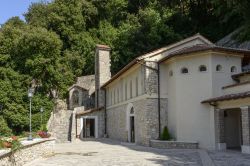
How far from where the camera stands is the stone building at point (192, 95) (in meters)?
21.9

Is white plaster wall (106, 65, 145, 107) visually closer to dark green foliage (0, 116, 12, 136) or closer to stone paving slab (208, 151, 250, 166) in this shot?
stone paving slab (208, 151, 250, 166)

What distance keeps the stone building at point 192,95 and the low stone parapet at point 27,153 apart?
7.33 m

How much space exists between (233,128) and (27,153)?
12.4m

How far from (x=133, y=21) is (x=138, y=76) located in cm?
2143

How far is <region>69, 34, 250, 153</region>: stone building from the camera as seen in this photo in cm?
2189

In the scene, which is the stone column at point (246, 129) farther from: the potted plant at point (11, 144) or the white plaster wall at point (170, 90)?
the potted plant at point (11, 144)

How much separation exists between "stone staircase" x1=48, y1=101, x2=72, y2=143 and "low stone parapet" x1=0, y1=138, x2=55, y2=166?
17.2m

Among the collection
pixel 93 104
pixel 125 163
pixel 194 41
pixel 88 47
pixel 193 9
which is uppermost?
pixel 193 9

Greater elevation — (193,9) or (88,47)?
(193,9)

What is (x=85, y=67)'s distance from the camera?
4919 cm

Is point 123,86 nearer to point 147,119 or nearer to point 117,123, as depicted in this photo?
point 117,123

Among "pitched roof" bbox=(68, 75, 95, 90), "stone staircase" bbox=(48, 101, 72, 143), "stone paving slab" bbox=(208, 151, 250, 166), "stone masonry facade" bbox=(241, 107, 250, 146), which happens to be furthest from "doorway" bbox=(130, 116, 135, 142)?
"pitched roof" bbox=(68, 75, 95, 90)

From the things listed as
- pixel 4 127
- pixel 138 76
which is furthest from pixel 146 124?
pixel 4 127

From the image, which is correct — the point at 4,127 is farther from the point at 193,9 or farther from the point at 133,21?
the point at 193,9
